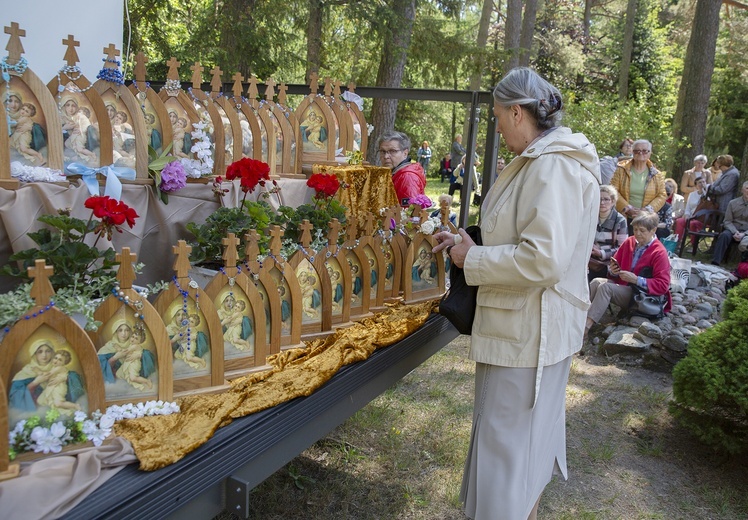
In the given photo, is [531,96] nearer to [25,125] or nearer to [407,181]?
[25,125]

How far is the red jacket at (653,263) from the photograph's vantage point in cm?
516

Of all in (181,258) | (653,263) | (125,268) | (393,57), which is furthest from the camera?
(393,57)

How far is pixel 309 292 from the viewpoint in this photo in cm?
242

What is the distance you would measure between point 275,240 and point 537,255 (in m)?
0.89

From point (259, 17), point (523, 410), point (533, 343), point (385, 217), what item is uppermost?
point (259, 17)

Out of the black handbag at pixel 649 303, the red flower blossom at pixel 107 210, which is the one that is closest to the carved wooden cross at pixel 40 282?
the red flower blossom at pixel 107 210

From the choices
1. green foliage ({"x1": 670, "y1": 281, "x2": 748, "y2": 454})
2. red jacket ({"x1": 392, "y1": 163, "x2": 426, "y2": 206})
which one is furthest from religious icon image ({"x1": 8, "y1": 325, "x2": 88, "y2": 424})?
green foliage ({"x1": 670, "y1": 281, "x2": 748, "y2": 454})

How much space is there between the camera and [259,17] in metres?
8.62

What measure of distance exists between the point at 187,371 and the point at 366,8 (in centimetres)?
759

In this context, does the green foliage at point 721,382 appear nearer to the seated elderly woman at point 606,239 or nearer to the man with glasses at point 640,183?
the seated elderly woman at point 606,239

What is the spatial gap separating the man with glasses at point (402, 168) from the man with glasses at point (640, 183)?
385 centimetres

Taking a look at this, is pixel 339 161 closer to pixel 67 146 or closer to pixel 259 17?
pixel 67 146

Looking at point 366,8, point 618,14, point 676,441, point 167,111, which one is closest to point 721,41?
point 618,14

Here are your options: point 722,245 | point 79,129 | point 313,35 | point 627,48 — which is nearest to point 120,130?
point 79,129
